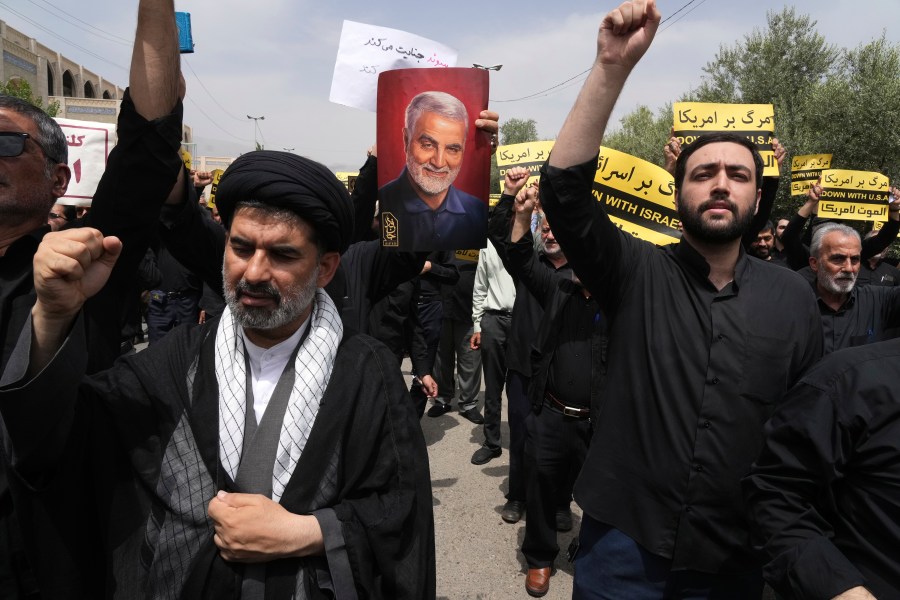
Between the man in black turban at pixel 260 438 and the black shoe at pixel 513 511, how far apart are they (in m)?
2.98

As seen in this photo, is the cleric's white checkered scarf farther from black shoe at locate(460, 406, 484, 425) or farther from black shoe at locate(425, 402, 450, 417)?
black shoe at locate(425, 402, 450, 417)

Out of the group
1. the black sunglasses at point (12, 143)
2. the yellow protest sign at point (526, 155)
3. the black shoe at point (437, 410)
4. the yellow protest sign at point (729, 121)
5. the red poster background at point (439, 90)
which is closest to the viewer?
the black sunglasses at point (12, 143)

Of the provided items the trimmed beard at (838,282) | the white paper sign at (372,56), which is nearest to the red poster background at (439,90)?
the white paper sign at (372,56)

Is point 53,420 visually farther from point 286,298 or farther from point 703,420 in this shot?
point 703,420

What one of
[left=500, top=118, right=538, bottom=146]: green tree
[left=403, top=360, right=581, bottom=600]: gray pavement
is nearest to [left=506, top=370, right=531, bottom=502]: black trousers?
[left=403, top=360, right=581, bottom=600]: gray pavement

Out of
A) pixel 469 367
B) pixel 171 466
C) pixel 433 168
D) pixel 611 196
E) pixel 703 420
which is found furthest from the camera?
pixel 469 367

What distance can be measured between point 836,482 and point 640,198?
2.49m

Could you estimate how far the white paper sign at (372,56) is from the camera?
2.64 m

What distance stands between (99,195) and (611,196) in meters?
3.03

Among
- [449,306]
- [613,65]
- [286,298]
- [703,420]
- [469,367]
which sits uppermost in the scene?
[613,65]

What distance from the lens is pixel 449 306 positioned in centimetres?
680

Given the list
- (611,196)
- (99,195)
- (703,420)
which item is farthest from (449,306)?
(99,195)

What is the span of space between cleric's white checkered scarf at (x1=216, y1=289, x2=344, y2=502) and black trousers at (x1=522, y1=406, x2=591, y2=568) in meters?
2.27

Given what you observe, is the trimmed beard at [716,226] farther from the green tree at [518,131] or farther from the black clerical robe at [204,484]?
the green tree at [518,131]
